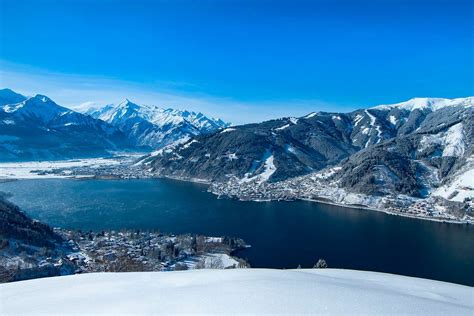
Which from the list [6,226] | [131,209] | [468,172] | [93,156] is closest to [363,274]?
[6,226]

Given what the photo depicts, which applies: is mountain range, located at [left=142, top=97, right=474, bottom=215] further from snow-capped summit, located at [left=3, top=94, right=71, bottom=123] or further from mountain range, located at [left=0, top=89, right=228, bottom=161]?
snow-capped summit, located at [left=3, top=94, right=71, bottom=123]

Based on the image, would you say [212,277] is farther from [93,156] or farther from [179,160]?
[93,156]

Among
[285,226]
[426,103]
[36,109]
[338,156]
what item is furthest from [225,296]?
[36,109]

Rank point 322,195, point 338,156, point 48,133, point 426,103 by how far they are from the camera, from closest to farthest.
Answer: point 322,195 < point 338,156 < point 48,133 < point 426,103

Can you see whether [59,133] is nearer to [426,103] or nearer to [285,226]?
[285,226]

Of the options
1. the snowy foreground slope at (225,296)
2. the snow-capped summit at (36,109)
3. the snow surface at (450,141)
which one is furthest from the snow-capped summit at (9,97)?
the snowy foreground slope at (225,296)

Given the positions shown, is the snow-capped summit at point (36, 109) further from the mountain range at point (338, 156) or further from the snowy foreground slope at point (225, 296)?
the snowy foreground slope at point (225, 296)
